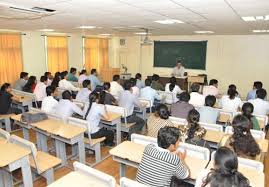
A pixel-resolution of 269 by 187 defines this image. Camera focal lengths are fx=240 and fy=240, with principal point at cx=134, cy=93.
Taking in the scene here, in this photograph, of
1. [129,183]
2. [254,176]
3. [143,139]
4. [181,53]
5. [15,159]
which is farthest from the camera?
[181,53]

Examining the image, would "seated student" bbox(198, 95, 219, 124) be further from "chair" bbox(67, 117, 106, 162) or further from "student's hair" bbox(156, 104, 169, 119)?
"chair" bbox(67, 117, 106, 162)

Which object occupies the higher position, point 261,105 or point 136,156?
point 261,105

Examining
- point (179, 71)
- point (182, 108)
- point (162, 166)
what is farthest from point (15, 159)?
point (179, 71)

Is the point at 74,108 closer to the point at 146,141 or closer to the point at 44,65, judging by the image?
the point at 146,141

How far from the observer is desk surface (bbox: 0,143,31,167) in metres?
2.67

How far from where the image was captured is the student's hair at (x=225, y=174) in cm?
172

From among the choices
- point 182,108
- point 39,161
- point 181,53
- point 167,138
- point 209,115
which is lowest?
point 39,161

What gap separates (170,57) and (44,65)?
5.84 m

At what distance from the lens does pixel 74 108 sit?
14.8ft

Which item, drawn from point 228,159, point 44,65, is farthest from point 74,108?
point 44,65

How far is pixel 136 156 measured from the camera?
2.78m

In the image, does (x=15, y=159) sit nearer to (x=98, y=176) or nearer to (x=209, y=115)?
(x=98, y=176)

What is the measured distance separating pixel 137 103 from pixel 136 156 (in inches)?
108

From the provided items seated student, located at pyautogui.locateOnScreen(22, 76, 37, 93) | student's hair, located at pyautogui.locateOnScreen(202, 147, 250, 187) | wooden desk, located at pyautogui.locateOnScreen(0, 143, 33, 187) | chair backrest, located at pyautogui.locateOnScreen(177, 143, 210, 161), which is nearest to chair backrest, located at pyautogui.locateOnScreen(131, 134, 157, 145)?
chair backrest, located at pyautogui.locateOnScreen(177, 143, 210, 161)
